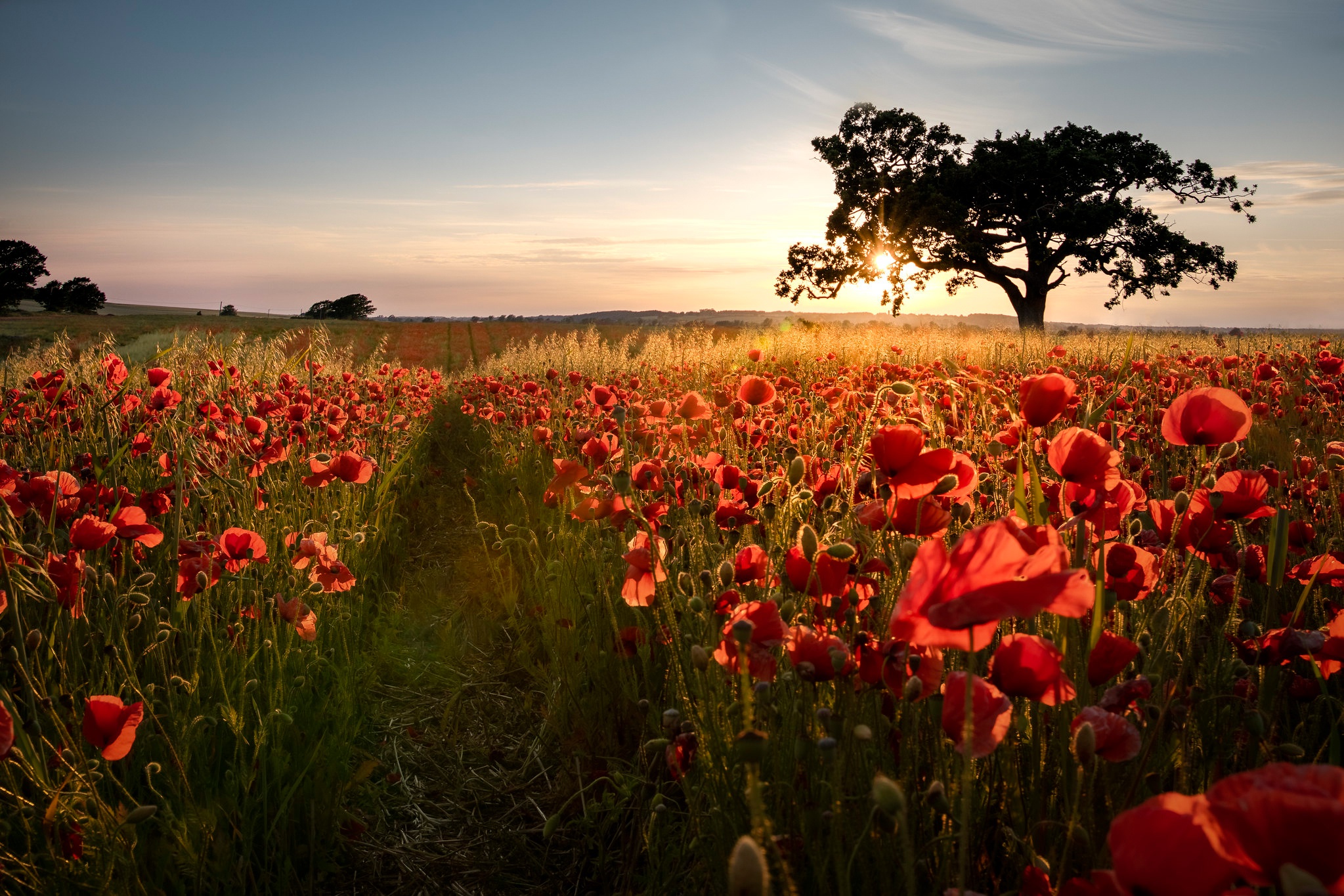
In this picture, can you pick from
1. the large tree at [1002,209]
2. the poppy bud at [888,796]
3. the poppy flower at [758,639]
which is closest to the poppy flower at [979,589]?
the poppy bud at [888,796]

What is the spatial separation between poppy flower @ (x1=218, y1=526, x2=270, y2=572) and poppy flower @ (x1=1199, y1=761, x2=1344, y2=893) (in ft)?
6.37

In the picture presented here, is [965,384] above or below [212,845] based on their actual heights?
above

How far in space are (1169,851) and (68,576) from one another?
187 cm

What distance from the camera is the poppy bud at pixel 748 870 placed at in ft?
1.82

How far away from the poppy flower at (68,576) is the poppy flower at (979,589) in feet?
5.39

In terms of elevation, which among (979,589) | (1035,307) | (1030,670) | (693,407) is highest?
(1035,307)

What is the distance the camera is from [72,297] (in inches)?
1918

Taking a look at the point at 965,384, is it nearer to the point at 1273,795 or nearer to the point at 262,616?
the point at 262,616

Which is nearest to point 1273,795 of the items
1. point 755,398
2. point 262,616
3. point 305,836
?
point 755,398

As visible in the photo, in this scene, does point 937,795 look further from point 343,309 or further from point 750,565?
point 343,309

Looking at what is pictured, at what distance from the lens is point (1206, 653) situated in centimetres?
171

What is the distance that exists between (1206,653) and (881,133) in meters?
23.2

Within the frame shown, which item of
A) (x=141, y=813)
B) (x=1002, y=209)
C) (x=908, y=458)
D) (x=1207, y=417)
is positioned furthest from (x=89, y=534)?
(x=1002, y=209)

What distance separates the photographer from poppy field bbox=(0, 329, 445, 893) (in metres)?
1.46
